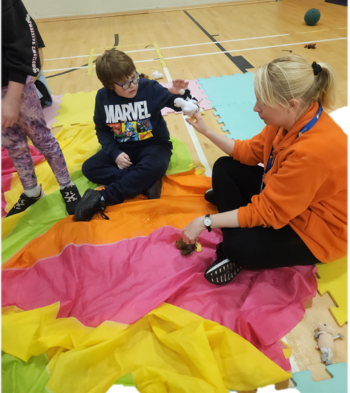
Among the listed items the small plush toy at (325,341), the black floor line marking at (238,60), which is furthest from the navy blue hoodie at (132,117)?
the small plush toy at (325,341)

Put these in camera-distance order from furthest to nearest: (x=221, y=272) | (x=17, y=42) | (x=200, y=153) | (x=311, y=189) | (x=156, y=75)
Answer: (x=156, y=75) → (x=200, y=153) → (x=221, y=272) → (x=17, y=42) → (x=311, y=189)

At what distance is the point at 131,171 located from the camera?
44.9 inches

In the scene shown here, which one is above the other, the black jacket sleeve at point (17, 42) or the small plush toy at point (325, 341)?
the black jacket sleeve at point (17, 42)

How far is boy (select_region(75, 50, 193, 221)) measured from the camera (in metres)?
1.07

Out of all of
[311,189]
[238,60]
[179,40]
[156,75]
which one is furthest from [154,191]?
[179,40]

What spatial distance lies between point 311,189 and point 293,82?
0.21 meters

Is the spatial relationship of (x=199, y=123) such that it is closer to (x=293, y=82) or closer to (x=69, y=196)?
(x=293, y=82)

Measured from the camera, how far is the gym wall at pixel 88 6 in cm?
312

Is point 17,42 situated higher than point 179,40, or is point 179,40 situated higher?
point 17,42

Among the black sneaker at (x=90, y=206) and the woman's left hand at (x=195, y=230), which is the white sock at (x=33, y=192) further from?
the woman's left hand at (x=195, y=230)

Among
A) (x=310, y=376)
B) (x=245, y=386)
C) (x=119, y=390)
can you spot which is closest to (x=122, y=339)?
(x=119, y=390)

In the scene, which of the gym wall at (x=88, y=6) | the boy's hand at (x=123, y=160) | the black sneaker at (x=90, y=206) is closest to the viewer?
the black sneaker at (x=90, y=206)

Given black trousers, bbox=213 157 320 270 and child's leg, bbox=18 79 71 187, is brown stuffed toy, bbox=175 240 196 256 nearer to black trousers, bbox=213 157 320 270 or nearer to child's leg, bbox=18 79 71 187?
black trousers, bbox=213 157 320 270

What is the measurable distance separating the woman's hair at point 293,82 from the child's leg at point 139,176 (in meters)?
0.62
